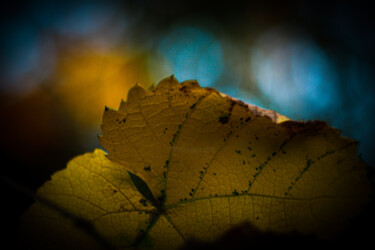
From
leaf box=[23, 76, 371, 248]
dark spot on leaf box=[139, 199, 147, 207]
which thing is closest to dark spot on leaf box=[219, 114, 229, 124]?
leaf box=[23, 76, 371, 248]

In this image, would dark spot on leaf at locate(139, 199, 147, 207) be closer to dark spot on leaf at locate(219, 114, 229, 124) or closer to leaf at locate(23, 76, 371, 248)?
leaf at locate(23, 76, 371, 248)

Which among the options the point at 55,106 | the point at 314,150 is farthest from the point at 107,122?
the point at 55,106

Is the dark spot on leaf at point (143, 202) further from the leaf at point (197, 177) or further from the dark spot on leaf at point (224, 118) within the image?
the dark spot on leaf at point (224, 118)

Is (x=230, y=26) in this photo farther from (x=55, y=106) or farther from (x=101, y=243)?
(x=101, y=243)

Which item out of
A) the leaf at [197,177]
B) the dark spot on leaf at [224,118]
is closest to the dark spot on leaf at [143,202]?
the leaf at [197,177]

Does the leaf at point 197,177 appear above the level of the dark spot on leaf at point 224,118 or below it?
below

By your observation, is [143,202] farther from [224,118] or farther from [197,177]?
[224,118]

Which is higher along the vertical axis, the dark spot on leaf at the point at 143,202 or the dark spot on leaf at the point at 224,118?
the dark spot on leaf at the point at 224,118

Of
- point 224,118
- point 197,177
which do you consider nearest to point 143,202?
point 197,177
